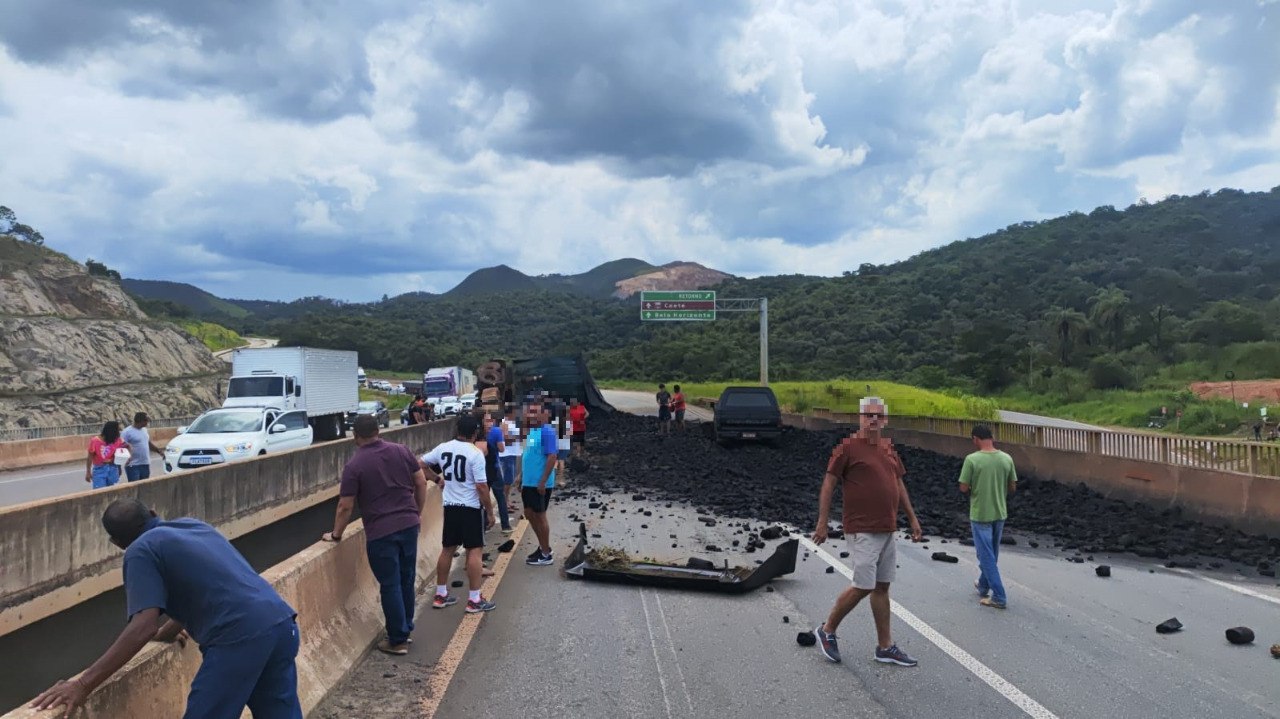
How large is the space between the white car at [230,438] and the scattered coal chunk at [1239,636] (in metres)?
15.9

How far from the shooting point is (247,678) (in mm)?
3875

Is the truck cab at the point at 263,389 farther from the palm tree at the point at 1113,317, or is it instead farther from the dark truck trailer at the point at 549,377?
the palm tree at the point at 1113,317

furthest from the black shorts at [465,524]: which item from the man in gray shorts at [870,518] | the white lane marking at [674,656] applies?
the man in gray shorts at [870,518]

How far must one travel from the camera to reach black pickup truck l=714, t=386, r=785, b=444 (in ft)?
85.3

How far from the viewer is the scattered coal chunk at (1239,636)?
23.0 ft

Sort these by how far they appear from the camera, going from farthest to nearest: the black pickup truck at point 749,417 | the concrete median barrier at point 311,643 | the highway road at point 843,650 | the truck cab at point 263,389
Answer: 1. the truck cab at point 263,389
2. the black pickup truck at point 749,417
3. the highway road at point 843,650
4. the concrete median barrier at point 311,643

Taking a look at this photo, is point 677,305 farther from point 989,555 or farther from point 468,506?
point 468,506

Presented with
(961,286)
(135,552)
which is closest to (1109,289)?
(961,286)

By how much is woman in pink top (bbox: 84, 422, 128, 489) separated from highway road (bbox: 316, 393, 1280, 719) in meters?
7.57

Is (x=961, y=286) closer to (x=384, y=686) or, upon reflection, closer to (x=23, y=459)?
(x=23, y=459)

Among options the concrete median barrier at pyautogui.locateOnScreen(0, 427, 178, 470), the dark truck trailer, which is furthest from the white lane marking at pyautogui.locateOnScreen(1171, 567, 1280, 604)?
the dark truck trailer

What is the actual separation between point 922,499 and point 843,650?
9.77 meters

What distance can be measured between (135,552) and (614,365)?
96.2 meters

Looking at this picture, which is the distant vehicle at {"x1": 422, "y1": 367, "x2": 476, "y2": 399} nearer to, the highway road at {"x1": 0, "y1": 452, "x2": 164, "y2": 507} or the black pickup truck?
the highway road at {"x1": 0, "y1": 452, "x2": 164, "y2": 507}
